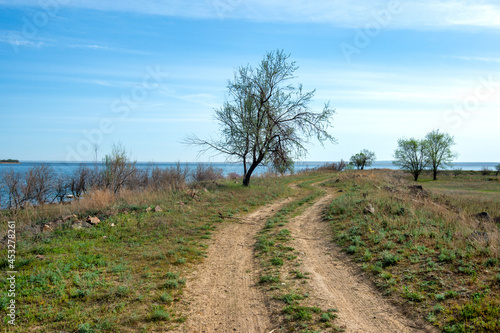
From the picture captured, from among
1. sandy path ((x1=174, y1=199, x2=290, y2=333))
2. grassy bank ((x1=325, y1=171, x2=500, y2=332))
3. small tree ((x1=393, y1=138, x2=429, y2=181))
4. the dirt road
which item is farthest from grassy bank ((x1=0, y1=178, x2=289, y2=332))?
small tree ((x1=393, y1=138, x2=429, y2=181))

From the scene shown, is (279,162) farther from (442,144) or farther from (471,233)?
(442,144)

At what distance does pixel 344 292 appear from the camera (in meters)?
5.55

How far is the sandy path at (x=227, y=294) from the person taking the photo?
14.9 ft

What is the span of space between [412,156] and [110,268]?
50.5 metres

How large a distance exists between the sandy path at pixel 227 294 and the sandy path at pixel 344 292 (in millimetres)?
1081

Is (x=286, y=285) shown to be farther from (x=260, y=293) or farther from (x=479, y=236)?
(x=479, y=236)

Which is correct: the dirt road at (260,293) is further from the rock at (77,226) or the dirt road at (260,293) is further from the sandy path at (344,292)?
the rock at (77,226)

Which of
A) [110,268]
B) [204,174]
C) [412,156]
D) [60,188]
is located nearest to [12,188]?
[60,188]

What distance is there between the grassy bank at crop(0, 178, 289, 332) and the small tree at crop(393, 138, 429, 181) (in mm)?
44195

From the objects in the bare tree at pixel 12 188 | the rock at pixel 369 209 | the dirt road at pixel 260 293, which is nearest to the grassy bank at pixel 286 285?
the dirt road at pixel 260 293

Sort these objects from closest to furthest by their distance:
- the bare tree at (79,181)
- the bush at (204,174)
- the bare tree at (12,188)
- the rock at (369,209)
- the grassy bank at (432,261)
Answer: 1. the grassy bank at (432,261)
2. the rock at (369,209)
3. the bare tree at (12,188)
4. the bare tree at (79,181)
5. the bush at (204,174)

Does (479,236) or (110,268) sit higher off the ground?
(479,236)

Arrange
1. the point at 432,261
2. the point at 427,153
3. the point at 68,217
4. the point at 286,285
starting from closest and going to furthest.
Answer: the point at 286,285 < the point at 432,261 < the point at 68,217 < the point at 427,153

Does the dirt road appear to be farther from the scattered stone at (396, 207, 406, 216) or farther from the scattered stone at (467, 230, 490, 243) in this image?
the scattered stone at (396, 207, 406, 216)
